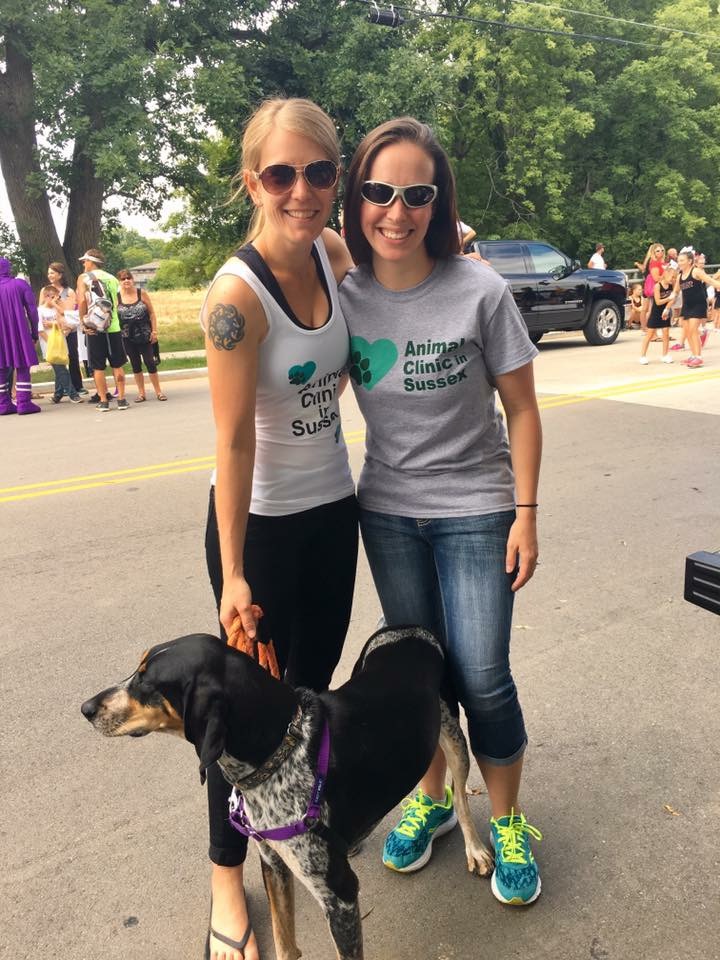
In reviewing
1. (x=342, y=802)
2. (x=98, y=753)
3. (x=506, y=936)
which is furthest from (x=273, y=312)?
(x=98, y=753)

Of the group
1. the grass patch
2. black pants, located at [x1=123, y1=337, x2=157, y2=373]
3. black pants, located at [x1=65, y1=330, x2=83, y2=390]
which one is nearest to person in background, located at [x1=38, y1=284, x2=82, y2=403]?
black pants, located at [x1=65, y1=330, x2=83, y2=390]

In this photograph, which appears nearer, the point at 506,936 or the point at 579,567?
the point at 506,936

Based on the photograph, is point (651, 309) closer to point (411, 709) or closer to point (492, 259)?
point (492, 259)

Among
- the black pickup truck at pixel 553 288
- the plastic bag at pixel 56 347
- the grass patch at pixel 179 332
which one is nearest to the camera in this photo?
the plastic bag at pixel 56 347

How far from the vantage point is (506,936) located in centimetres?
215

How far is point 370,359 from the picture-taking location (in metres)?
2.08

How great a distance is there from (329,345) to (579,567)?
311 centimetres

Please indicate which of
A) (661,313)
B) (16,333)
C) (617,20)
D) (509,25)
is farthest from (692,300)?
(617,20)

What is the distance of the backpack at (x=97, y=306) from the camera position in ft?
33.0

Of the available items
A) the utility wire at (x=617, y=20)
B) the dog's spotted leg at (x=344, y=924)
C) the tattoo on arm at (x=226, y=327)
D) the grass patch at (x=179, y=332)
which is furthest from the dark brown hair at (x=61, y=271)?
the utility wire at (x=617, y=20)

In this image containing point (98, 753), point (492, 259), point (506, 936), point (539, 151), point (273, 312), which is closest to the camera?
point (273, 312)

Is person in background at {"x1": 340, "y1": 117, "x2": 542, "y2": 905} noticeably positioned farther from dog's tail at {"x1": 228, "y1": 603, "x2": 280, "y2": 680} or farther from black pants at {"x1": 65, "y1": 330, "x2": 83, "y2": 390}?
black pants at {"x1": 65, "y1": 330, "x2": 83, "y2": 390}

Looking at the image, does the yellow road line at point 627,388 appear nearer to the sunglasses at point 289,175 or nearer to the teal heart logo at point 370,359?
the teal heart logo at point 370,359

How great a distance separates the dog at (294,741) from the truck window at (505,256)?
13376mm
